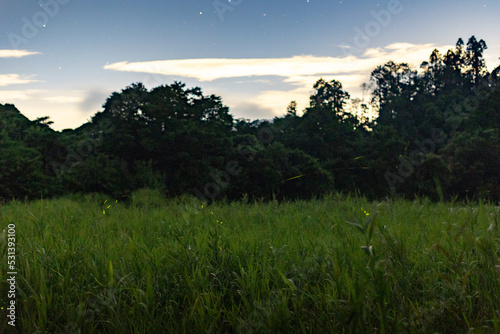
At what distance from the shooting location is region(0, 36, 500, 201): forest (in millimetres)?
23312

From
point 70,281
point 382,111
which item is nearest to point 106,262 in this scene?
point 70,281

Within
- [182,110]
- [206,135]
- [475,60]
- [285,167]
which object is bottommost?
[285,167]

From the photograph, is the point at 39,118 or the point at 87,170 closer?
the point at 87,170

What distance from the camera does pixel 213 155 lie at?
2702 centimetres

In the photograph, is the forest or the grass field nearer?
the grass field

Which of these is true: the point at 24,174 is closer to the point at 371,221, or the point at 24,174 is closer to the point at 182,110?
the point at 182,110

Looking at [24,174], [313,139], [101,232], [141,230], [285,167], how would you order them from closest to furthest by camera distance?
1. [101,232]
2. [141,230]
3. [24,174]
4. [285,167]
5. [313,139]

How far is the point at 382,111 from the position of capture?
168 ft

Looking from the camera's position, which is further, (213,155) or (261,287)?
(213,155)

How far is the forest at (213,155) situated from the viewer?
2331 centimetres

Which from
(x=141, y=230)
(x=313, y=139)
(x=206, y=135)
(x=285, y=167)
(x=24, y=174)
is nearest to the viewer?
(x=141, y=230)

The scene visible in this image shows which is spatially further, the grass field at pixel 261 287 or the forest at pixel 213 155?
the forest at pixel 213 155

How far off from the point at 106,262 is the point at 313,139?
3321 cm

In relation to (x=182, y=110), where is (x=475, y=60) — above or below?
above
